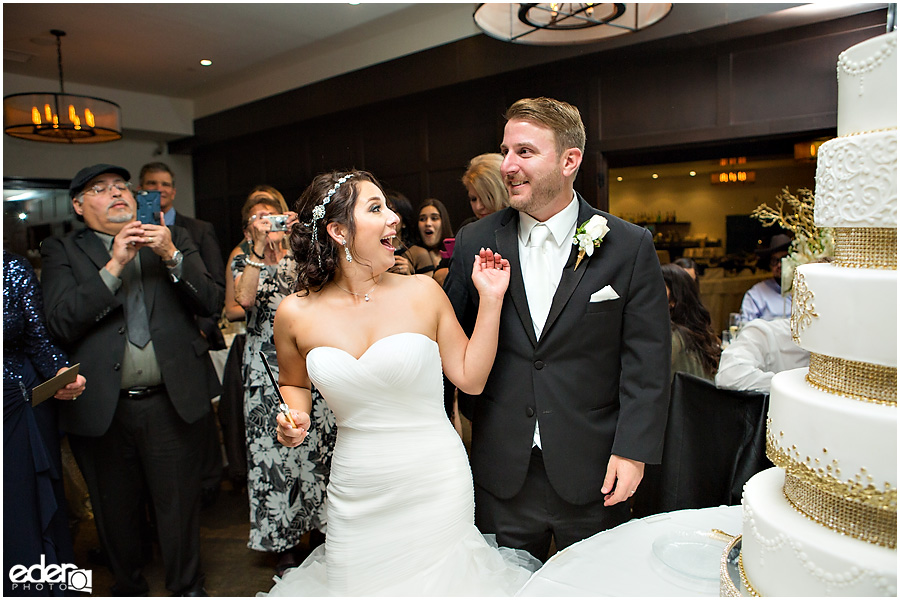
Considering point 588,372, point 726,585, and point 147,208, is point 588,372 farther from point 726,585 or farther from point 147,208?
point 147,208

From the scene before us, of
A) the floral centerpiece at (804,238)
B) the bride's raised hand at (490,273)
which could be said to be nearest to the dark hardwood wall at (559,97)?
the floral centerpiece at (804,238)

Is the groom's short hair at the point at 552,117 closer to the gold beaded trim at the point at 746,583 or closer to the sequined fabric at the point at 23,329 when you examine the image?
the gold beaded trim at the point at 746,583

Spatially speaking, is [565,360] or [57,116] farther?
[57,116]

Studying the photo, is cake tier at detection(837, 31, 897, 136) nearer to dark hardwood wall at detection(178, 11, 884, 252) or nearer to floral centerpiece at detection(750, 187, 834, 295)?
floral centerpiece at detection(750, 187, 834, 295)

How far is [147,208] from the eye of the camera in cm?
247

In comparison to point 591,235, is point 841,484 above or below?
below

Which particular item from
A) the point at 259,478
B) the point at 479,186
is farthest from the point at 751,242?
the point at 259,478

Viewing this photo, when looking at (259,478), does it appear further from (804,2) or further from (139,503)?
(804,2)

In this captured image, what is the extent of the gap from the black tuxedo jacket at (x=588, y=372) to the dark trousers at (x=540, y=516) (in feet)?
0.15

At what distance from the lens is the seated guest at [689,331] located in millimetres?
3021

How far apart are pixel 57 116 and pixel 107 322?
3.72 meters

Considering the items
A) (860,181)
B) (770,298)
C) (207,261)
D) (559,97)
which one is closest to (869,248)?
(860,181)

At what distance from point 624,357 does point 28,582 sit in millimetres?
2325

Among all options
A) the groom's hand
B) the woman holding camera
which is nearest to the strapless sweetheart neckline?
the groom's hand
